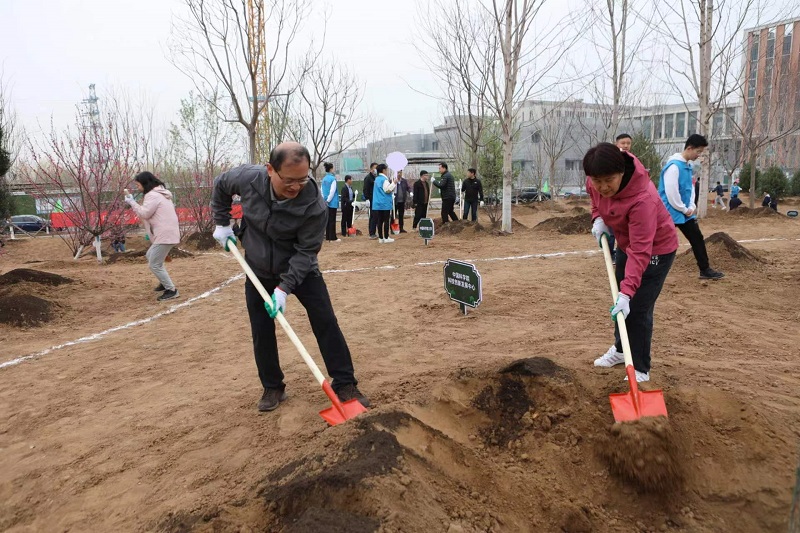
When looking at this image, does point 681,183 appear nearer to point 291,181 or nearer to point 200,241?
point 291,181

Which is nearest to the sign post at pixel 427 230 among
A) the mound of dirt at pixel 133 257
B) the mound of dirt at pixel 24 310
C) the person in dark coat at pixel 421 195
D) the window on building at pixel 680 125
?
the person in dark coat at pixel 421 195

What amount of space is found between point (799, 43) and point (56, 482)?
41860mm

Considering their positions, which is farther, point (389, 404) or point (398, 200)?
point (398, 200)

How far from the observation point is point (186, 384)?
3.96m

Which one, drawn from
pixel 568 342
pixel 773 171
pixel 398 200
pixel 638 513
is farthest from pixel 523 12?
pixel 773 171

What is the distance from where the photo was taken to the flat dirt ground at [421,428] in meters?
2.31

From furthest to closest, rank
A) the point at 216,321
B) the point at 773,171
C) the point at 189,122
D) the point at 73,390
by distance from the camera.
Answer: the point at 773,171, the point at 189,122, the point at 216,321, the point at 73,390

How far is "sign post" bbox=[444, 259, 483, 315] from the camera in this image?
16.7 feet

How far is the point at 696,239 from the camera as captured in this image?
6.31 meters

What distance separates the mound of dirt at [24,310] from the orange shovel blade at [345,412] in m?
4.74

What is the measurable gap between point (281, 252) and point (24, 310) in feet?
15.1

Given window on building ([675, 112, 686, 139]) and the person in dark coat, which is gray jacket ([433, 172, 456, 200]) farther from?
window on building ([675, 112, 686, 139])

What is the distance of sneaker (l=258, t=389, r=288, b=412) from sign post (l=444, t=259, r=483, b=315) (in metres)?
2.30

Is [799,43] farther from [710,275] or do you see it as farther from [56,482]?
[56,482]
